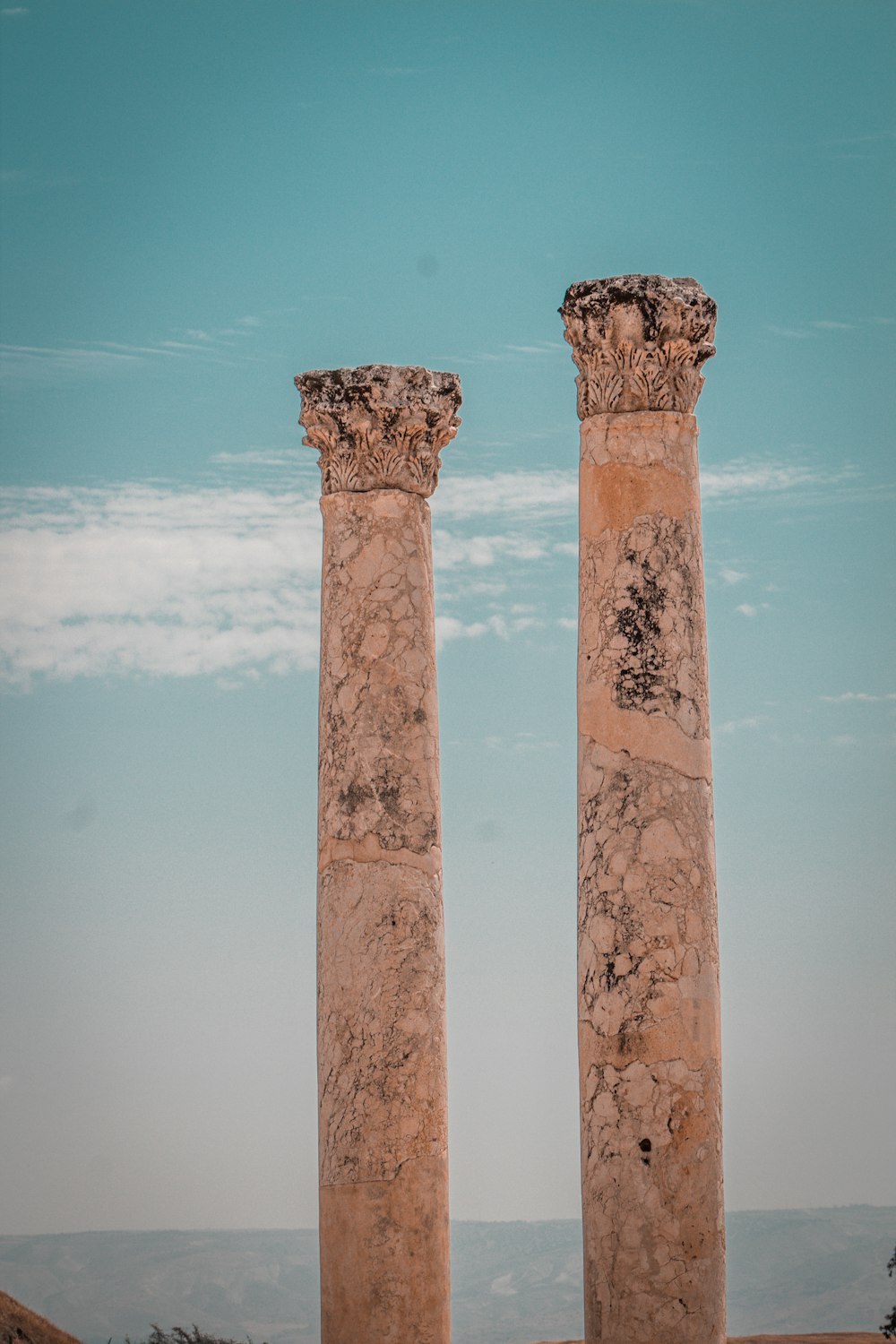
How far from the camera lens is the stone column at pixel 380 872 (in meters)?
37.8

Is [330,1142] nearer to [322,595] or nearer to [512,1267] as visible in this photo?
[322,595]

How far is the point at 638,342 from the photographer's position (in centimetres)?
3662

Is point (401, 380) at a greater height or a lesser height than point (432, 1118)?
greater

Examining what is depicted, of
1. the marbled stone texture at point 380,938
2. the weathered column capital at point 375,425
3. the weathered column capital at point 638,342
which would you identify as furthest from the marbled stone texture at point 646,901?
the weathered column capital at point 375,425

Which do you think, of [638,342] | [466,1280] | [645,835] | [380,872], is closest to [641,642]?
[645,835]

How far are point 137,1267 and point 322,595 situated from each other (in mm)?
66718

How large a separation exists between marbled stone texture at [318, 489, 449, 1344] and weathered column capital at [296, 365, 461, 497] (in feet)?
1.28

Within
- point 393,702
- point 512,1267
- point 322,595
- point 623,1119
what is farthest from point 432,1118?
point 512,1267

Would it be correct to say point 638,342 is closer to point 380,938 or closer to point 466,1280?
point 380,938

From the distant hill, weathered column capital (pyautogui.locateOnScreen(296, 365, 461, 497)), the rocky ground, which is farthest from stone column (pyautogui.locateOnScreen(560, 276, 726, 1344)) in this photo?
the distant hill

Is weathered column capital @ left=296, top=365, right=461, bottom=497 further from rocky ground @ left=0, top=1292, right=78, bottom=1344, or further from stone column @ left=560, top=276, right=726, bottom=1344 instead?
rocky ground @ left=0, top=1292, right=78, bottom=1344

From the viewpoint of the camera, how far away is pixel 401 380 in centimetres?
4091

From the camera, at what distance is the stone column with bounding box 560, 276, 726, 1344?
34156mm

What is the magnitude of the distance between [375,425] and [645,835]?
10567 millimetres
